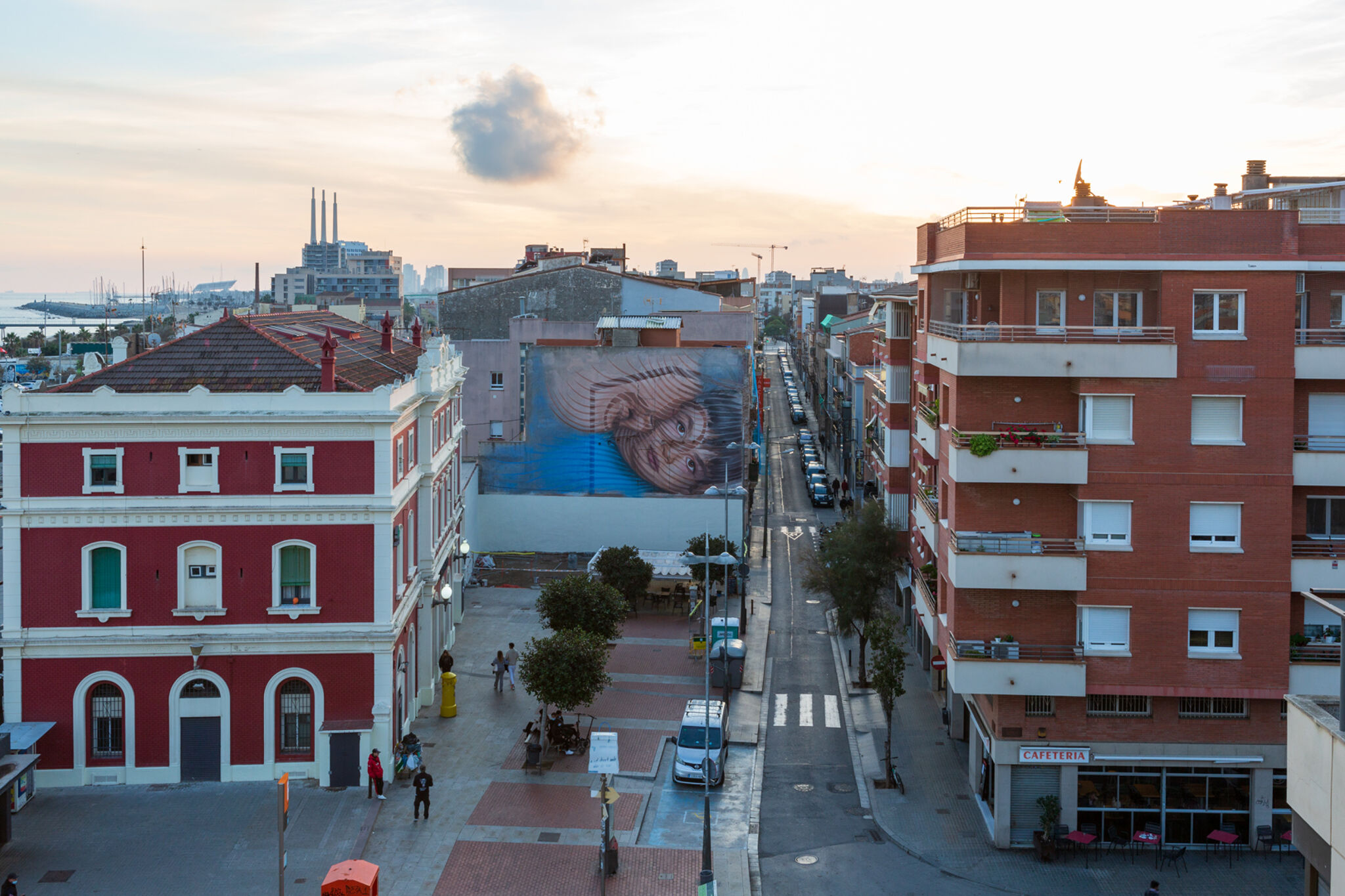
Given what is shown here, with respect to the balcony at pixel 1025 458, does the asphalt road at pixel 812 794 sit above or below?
below

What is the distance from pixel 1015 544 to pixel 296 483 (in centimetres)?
1919

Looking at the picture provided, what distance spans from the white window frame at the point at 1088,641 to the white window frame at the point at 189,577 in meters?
22.5

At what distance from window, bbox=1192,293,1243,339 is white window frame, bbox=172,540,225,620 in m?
26.0

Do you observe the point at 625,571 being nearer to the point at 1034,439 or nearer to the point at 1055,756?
the point at 1055,756

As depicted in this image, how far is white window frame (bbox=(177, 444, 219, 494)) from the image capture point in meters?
32.8

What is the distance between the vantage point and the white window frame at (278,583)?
3319 centimetres

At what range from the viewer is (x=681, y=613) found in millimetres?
56875

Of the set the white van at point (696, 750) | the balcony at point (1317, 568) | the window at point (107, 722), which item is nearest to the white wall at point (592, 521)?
the white van at point (696, 750)

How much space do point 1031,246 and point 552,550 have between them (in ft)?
134

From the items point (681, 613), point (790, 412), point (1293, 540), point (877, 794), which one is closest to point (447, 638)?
point (681, 613)

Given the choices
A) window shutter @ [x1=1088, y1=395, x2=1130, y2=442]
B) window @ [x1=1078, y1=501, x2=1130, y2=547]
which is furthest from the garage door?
window shutter @ [x1=1088, y1=395, x2=1130, y2=442]

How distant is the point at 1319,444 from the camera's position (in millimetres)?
29406

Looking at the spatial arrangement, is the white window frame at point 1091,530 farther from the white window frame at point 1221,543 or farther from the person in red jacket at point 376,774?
the person in red jacket at point 376,774

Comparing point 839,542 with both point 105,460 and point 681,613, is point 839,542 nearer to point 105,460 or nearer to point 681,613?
point 681,613
